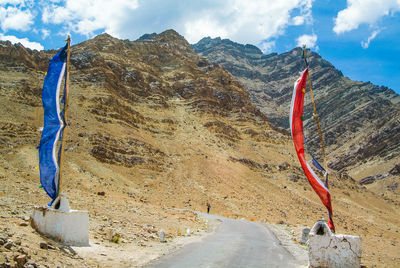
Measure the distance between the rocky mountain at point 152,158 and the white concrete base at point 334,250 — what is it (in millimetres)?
5065

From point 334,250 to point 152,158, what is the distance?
4533 centimetres

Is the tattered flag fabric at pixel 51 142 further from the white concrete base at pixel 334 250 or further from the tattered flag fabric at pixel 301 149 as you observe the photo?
the white concrete base at pixel 334 250

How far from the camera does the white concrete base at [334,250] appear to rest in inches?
335

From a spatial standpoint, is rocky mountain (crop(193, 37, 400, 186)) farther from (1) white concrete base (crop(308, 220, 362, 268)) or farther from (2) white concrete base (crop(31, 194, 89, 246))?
(2) white concrete base (crop(31, 194, 89, 246))

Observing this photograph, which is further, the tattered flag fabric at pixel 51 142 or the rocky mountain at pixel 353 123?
the rocky mountain at pixel 353 123

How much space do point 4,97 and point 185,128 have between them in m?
32.5

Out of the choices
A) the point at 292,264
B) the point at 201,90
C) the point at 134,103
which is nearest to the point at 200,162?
the point at 134,103

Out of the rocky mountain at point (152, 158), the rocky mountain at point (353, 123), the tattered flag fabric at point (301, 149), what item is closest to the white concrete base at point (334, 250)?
the tattered flag fabric at point (301, 149)

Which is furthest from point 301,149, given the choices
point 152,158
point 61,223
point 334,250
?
point 152,158

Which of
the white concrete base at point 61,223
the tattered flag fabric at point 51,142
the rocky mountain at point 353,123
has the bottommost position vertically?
the white concrete base at point 61,223

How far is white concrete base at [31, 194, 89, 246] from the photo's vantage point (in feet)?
31.9

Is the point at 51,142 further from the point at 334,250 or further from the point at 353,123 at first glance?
the point at 353,123

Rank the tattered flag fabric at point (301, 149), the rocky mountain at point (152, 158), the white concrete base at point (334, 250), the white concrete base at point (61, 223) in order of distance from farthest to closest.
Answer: the rocky mountain at point (152, 158) < the white concrete base at point (61, 223) < the tattered flag fabric at point (301, 149) < the white concrete base at point (334, 250)

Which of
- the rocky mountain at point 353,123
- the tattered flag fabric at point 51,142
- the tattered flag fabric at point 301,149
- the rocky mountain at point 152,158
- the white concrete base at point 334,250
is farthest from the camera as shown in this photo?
the rocky mountain at point 353,123
